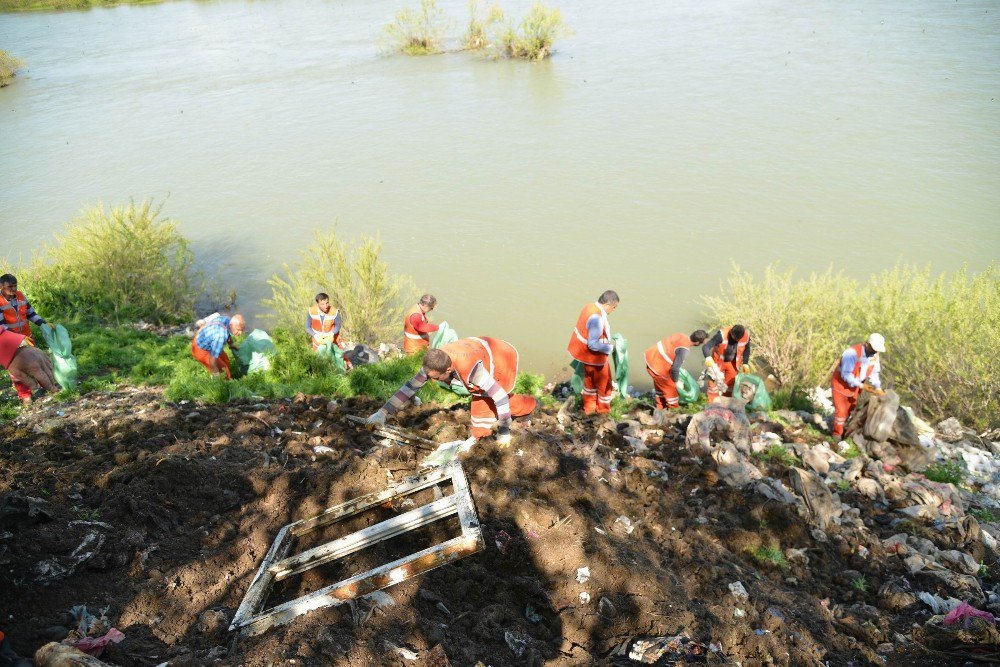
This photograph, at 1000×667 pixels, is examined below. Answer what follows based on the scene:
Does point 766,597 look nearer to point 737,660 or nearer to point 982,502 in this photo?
point 737,660

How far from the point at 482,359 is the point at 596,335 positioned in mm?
2287

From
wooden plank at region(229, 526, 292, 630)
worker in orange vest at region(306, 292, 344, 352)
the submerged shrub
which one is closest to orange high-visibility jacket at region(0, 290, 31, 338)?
worker in orange vest at region(306, 292, 344, 352)

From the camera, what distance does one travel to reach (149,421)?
18.4 ft

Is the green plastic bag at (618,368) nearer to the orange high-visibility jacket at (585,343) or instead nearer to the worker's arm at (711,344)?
the orange high-visibility jacket at (585,343)

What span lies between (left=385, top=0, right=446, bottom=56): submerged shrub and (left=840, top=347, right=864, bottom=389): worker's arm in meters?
25.0

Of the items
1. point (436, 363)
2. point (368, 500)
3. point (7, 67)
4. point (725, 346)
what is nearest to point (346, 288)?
point (725, 346)

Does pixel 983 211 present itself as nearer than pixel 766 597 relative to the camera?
No

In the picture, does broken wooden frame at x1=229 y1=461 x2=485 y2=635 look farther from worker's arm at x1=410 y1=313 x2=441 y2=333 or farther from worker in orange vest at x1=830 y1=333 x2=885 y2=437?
worker in orange vest at x1=830 y1=333 x2=885 y2=437

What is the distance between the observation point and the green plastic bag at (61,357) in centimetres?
691

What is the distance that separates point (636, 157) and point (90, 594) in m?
15.4

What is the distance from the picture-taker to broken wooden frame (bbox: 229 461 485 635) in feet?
10.0

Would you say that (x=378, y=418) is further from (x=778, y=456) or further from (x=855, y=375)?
(x=855, y=375)

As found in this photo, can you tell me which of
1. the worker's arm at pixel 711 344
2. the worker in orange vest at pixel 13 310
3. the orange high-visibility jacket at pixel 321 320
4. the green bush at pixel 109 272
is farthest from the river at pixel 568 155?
the worker in orange vest at pixel 13 310

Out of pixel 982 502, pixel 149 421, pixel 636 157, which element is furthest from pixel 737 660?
pixel 636 157
